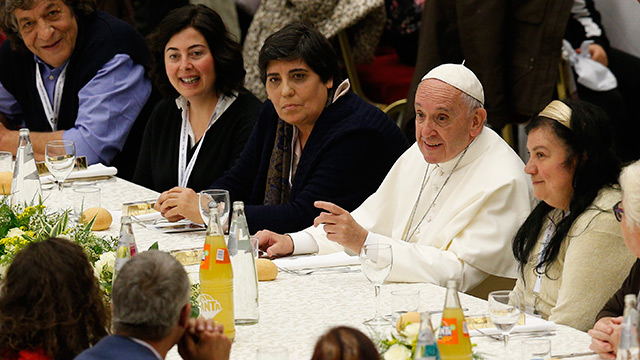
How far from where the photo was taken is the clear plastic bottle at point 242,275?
2.54 m

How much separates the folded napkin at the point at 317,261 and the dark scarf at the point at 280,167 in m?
1.00

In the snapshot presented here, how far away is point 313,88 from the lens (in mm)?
4039

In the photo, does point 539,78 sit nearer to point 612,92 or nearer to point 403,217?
point 612,92

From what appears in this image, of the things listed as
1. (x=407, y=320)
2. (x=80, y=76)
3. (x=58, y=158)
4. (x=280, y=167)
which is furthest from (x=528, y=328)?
(x=80, y=76)

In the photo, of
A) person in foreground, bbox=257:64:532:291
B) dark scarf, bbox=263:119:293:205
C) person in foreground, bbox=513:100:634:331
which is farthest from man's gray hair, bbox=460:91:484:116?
dark scarf, bbox=263:119:293:205

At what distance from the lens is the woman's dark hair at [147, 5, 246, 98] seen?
463cm

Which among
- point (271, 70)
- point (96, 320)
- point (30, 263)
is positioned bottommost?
point (96, 320)

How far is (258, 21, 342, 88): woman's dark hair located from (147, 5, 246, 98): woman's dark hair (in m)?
0.62

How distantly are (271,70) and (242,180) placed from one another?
0.60m

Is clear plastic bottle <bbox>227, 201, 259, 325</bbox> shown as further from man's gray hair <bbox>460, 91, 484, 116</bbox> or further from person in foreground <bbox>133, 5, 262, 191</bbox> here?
person in foreground <bbox>133, 5, 262, 191</bbox>

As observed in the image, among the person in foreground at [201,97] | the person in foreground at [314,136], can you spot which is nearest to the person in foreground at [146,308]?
the person in foreground at [314,136]

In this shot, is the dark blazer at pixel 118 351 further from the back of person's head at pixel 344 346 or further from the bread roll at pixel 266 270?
the bread roll at pixel 266 270

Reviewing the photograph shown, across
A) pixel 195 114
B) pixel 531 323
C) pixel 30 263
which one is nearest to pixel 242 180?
pixel 195 114

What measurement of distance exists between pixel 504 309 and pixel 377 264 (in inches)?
17.2
